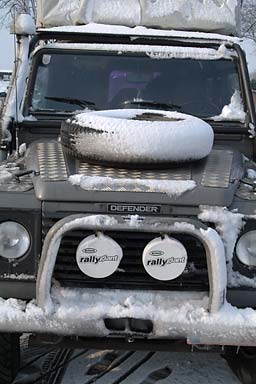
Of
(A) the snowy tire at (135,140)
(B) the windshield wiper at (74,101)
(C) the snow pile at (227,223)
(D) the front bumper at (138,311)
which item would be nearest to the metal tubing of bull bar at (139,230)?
(D) the front bumper at (138,311)

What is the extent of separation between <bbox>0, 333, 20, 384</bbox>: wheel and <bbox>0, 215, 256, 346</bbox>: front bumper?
1.57ft

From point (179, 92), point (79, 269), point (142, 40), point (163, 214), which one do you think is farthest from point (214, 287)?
point (142, 40)

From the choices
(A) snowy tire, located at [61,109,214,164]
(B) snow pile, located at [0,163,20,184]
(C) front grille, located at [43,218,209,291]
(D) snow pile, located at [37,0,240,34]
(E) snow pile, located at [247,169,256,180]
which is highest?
(D) snow pile, located at [37,0,240,34]

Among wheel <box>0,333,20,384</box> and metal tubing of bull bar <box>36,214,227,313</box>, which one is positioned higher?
metal tubing of bull bar <box>36,214,227,313</box>

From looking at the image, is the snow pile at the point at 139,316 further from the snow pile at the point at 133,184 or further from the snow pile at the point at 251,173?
the snow pile at the point at 251,173

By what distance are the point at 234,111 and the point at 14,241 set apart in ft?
6.68

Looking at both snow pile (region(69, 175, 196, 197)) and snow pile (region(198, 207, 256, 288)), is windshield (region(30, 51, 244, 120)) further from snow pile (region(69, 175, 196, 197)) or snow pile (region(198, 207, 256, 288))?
snow pile (region(198, 207, 256, 288))

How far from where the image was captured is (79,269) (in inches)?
122

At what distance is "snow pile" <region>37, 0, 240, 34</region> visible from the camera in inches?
193

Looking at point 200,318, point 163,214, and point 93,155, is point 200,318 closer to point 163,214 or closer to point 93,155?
point 163,214

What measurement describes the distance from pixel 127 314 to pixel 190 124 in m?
1.14

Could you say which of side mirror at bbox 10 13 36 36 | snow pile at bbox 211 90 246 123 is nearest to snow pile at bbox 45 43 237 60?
side mirror at bbox 10 13 36 36

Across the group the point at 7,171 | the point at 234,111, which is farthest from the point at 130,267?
the point at 234,111

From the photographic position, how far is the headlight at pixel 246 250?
3150mm
